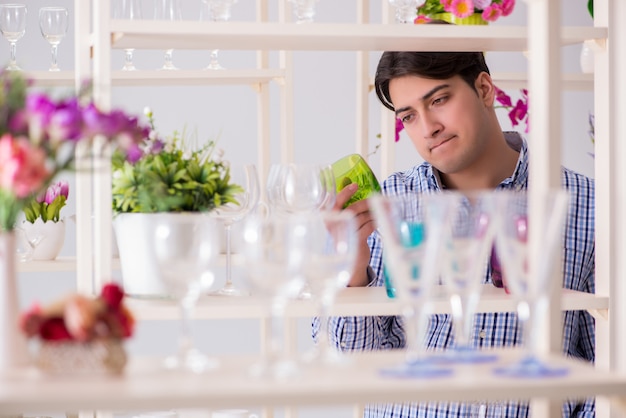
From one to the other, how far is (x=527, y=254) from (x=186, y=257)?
1.13 ft

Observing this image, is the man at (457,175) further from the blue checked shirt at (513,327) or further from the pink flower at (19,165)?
the pink flower at (19,165)

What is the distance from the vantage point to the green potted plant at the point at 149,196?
1.63 metres

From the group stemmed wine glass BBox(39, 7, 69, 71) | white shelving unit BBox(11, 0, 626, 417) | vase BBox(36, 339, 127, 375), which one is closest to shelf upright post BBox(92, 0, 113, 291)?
white shelving unit BBox(11, 0, 626, 417)

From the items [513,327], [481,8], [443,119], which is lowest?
[513,327]

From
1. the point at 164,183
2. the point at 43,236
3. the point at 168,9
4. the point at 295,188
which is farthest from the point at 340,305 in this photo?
the point at 43,236

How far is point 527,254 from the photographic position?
1051 millimetres

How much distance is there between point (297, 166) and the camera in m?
1.73

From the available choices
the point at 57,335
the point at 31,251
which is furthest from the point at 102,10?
the point at 31,251

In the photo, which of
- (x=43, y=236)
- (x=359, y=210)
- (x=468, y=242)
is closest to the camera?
(x=468, y=242)

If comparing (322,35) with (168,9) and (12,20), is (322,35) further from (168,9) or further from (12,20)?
(12,20)

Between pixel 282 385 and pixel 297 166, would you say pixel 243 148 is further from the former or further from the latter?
pixel 282 385

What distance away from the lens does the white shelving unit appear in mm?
959

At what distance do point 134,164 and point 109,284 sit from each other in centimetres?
60

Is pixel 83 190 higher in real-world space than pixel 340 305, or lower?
higher
